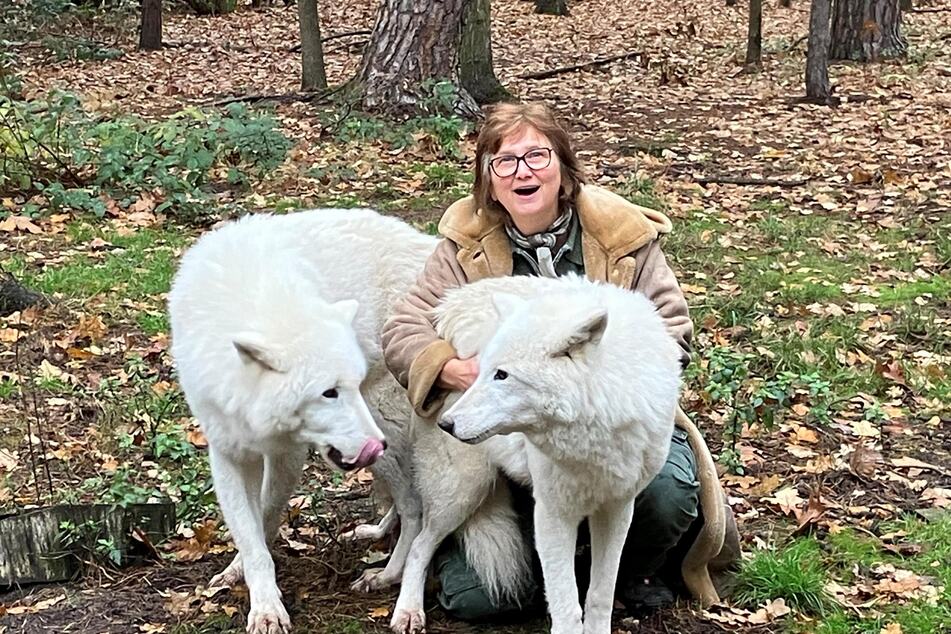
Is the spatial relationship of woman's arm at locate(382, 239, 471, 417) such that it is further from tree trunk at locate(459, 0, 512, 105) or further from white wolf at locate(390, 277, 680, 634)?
tree trunk at locate(459, 0, 512, 105)

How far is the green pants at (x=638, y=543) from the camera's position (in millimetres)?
3676

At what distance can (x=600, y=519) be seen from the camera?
347cm

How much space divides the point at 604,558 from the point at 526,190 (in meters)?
1.22

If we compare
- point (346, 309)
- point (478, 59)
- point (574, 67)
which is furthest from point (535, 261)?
point (574, 67)

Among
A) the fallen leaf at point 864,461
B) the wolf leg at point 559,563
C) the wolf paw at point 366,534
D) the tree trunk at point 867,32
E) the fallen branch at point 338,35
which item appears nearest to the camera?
the wolf leg at point 559,563

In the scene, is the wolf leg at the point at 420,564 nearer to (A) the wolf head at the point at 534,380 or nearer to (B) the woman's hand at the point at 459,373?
(B) the woman's hand at the point at 459,373

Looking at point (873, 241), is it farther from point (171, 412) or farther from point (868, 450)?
point (171, 412)

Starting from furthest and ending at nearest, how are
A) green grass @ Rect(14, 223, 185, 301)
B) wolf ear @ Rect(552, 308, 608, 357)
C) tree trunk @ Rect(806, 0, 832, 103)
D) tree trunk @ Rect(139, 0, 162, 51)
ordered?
tree trunk @ Rect(139, 0, 162, 51) → tree trunk @ Rect(806, 0, 832, 103) → green grass @ Rect(14, 223, 185, 301) → wolf ear @ Rect(552, 308, 608, 357)

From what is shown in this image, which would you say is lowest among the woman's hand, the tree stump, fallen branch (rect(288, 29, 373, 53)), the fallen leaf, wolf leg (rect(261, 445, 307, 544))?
the fallen leaf

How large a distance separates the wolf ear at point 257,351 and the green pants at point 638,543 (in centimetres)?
112

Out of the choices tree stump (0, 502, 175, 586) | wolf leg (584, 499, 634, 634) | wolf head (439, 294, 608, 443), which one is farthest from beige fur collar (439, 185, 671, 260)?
tree stump (0, 502, 175, 586)

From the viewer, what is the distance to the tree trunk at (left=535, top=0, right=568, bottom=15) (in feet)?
73.2

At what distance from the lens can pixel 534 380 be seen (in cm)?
294

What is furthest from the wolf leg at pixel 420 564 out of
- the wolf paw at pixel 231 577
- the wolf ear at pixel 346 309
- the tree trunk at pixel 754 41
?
the tree trunk at pixel 754 41
